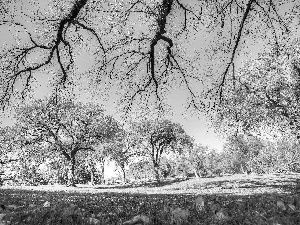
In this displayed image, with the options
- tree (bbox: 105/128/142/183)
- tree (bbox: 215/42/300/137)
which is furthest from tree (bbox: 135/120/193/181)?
tree (bbox: 215/42/300/137)

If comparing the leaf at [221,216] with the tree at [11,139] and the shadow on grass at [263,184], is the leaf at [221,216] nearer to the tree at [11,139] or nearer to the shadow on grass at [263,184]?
the shadow on grass at [263,184]

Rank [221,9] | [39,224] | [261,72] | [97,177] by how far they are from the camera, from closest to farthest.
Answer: [39,224], [221,9], [261,72], [97,177]

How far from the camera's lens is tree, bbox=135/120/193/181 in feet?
171

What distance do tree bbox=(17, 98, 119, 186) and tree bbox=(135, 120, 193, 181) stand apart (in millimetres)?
11253

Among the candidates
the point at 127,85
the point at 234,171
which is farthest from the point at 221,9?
the point at 234,171

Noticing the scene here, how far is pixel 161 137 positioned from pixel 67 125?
2046cm

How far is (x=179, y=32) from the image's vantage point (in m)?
11.9

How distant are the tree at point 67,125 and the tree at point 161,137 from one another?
11.3m

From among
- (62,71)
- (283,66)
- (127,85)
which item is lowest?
(127,85)

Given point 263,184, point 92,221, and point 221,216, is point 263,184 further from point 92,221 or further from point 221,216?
point 92,221

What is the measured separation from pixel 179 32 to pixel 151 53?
1.73m

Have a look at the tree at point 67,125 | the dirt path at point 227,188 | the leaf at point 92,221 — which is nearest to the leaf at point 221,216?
the leaf at point 92,221

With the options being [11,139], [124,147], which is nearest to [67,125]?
[11,139]

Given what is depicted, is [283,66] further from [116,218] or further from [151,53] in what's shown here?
[116,218]
